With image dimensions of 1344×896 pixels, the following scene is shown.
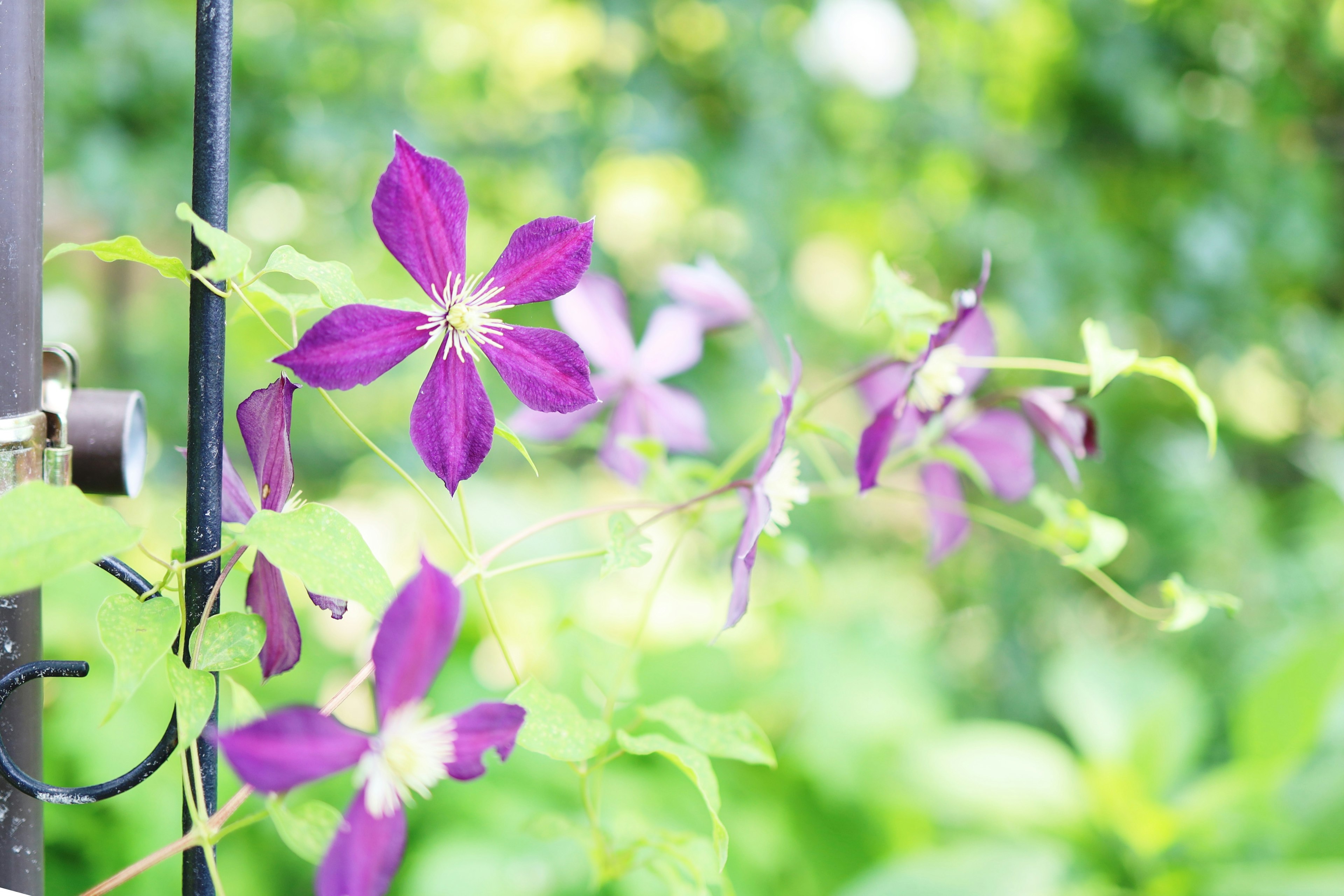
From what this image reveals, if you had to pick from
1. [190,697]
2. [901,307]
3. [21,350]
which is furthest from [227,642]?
[901,307]

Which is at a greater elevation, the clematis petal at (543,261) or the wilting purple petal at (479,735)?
the clematis petal at (543,261)

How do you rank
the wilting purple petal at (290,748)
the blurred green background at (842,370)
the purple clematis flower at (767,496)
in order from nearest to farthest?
1. the wilting purple petal at (290,748)
2. the purple clematis flower at (767,496)
3. the blurred green background at (842,370)

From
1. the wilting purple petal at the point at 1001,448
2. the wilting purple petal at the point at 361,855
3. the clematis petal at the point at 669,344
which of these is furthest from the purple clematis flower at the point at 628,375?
the wilting purple petal at the point at 361,855

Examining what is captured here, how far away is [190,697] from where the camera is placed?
0.24m

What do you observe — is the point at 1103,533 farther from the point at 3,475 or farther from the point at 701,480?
the point at 3,475

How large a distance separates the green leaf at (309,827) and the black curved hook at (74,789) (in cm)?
5

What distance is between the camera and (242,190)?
3.78ft

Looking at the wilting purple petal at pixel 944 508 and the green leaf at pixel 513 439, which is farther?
the wilting purple petal at pixel 944 508

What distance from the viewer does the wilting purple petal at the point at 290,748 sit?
17 cm

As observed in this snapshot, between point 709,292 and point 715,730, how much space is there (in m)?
0.19

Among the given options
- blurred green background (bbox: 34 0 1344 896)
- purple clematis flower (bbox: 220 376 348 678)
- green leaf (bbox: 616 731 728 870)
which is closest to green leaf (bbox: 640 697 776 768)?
green leaf (bbox: 616 731 728 870)

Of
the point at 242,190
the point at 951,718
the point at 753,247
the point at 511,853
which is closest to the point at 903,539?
the point at 951,718

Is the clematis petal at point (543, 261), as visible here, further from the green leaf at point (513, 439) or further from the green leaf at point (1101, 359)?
the green leaf at point (1101, 359)

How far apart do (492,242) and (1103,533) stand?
1.31 metres
